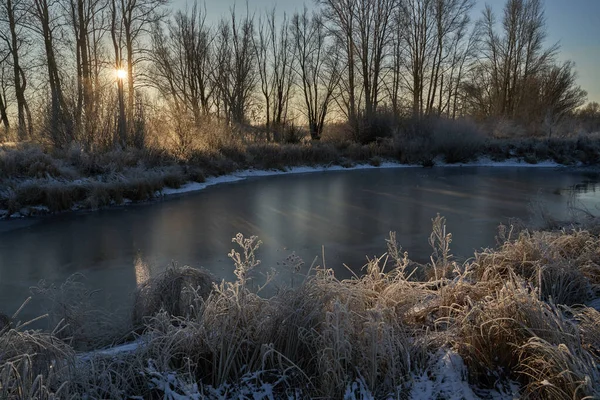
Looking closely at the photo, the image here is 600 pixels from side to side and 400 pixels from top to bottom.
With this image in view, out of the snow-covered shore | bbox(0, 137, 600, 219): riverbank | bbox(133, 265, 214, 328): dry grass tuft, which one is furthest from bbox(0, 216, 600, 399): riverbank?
the snow-covered shore

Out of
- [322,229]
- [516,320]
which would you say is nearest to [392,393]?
[516,320]

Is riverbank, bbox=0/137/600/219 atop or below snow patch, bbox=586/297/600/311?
atop

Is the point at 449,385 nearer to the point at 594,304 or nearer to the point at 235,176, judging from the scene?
the point at 594,304

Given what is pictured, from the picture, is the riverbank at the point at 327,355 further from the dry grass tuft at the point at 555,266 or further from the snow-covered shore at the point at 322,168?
the snow-covered shore at the point at 322,168

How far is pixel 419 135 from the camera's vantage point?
25.7 meters

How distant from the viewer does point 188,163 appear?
17078 mm

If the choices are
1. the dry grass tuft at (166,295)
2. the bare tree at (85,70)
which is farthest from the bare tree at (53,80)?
the dry grass tuft at (166,295)

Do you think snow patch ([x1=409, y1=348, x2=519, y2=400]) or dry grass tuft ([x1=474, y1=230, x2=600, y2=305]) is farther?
dry grass tuft ([x1=474, y1=230, x2=600, y2=305])

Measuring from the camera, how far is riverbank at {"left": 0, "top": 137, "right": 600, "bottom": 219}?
1120cm

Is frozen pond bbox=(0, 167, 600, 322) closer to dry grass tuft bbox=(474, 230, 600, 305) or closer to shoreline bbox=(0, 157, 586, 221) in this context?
shoreline bbox=(0, 157, 586, 221)

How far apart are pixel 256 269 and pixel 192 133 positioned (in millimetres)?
13224

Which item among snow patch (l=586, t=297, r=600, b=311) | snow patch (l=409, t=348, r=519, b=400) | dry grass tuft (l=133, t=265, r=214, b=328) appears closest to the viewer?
snow patch (l=409, t=348, r=519, b=400)

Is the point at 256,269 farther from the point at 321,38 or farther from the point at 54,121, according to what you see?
the point at 321,38

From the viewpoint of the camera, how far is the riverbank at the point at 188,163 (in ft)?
36.7
